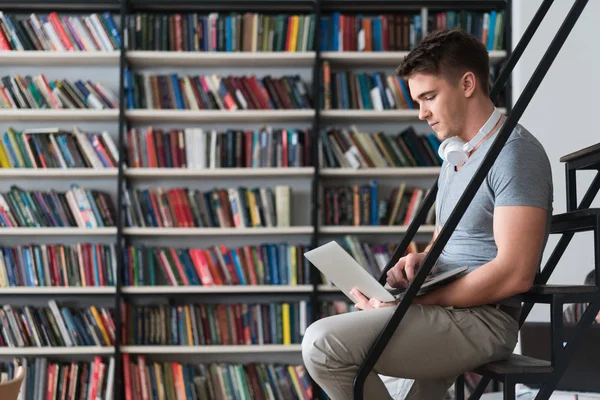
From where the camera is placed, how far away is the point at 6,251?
4.20 metres

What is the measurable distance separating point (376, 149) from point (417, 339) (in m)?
2.63

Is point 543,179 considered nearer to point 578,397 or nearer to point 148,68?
point 578,397

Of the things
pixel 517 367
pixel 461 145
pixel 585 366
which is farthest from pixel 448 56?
pixel 585 366

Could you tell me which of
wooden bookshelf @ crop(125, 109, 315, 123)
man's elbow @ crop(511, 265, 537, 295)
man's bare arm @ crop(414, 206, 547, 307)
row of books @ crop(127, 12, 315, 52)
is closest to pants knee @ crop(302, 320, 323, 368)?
man's bare arm @ crop(414, 206, 547, 307)

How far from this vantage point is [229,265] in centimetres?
425

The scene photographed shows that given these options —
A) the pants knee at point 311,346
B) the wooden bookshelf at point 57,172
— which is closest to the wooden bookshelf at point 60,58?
the wooden bookshelf at point 57,172

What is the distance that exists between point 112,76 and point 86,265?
112cm

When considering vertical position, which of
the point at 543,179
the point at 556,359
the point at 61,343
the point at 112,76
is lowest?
the point at 61,343

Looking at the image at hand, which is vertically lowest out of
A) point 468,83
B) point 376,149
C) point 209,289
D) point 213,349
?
point 213,349

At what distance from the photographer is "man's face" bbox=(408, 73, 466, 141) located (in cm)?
194

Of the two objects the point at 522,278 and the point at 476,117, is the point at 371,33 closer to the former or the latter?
the point at 476,117

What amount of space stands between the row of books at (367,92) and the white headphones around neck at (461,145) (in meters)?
2.36

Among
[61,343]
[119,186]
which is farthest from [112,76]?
[61,343]

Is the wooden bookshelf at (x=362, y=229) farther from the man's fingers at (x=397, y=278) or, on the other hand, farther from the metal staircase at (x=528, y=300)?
the metal staircase at (x=528, y=300)
